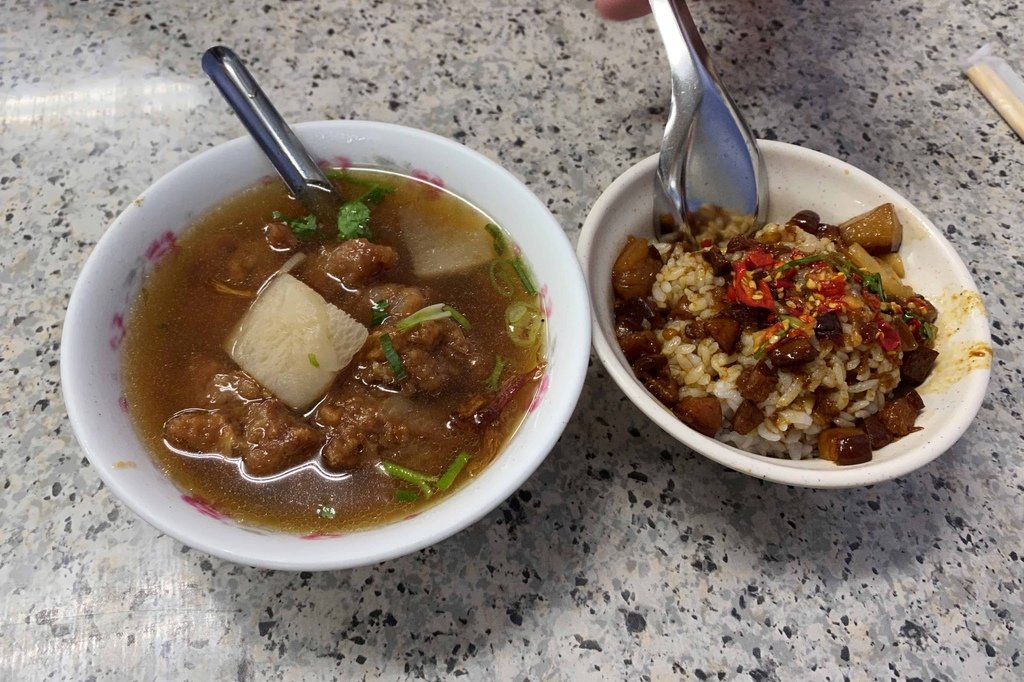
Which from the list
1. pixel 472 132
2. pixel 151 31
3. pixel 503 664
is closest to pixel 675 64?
pixel 472 132

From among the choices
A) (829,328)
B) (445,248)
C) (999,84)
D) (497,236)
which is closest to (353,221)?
(445,248)

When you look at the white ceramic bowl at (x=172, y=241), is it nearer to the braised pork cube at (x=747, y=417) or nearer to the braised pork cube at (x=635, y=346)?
the braised pork cube at (x=635, y=346)

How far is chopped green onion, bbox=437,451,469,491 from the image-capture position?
138 centimetres

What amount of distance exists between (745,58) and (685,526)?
183 cm

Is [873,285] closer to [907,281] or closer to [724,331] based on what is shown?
[907,281]

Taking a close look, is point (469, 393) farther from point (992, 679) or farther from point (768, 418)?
point (992, 679)

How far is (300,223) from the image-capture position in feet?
5.59

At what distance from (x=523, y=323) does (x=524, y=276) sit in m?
0.12

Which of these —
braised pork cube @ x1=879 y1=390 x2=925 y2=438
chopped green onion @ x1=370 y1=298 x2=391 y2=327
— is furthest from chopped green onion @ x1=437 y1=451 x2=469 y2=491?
braised pork cube @ x1=879 y1=390 x2=925 y2=438

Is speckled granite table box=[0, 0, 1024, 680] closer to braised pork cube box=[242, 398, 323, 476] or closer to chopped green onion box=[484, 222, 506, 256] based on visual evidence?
braised pork cube box=[242, 398, 323, 476]

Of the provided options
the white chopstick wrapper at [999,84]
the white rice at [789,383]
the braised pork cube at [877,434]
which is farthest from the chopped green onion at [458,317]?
the white chopstick wrapper at [999,84]

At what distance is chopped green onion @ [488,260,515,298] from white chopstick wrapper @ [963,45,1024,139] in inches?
79.7

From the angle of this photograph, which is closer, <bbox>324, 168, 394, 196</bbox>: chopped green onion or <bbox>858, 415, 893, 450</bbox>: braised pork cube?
<bbox>858, 415, 893, 450</bbox>: braised pork cube

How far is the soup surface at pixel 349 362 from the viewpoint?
4.53 feet
